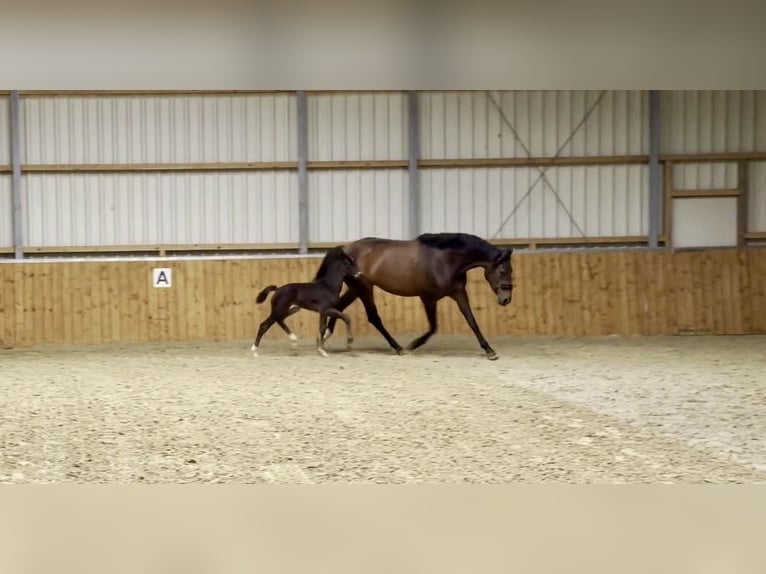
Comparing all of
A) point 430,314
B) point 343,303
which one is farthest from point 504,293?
point 343,303

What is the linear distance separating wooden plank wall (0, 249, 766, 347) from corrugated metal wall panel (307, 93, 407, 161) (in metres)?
1.63

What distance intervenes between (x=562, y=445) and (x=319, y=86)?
486 cm

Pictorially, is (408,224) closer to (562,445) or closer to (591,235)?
(591,235)

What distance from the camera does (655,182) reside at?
13.2 meters

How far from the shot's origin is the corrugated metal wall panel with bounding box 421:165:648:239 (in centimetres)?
1318

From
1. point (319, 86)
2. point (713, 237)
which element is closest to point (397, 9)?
point (319, 86)

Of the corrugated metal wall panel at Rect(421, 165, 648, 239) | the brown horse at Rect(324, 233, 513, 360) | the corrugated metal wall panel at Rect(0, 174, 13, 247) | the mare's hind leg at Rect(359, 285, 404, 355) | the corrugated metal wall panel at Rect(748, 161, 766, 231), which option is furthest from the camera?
the corrugated metal wall panel at Rect(748, 161, 766, 231)

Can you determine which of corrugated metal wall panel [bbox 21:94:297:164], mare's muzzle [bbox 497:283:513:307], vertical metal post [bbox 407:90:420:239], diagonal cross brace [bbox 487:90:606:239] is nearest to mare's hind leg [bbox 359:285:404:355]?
mare's muzzle [bbox 497:283:513:307]

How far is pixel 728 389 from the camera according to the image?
7715 mm

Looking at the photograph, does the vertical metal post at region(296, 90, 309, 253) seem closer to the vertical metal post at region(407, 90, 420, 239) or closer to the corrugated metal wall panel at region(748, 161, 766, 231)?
the vertical metal post at region(407, 90, 420, 239)

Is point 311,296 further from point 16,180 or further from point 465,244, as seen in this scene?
point 16,180

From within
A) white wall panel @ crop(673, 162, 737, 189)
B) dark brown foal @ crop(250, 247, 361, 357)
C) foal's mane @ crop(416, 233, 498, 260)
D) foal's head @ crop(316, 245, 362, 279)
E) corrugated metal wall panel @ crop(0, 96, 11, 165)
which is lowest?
dark brown foal @ crop(250, 247, 361, 357)

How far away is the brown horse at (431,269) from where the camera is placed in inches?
407

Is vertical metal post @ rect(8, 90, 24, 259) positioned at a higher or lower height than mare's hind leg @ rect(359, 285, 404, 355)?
higher
